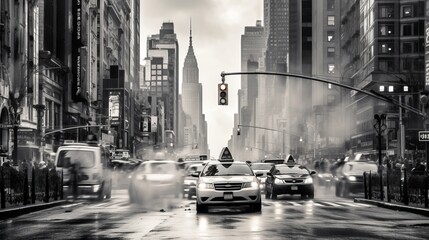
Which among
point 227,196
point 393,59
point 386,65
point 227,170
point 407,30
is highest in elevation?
point 407,30

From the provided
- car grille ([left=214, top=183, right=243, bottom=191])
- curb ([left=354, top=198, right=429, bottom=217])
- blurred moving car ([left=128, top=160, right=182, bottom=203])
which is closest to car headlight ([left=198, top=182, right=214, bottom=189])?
car grille ([left=214, top=183, right=243, bottom=191])

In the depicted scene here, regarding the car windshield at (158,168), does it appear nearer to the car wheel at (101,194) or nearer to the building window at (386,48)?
the car wheel at (101,194)

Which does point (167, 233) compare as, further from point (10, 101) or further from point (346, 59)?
point (346, 59)

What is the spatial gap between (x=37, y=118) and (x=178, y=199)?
51.4 m

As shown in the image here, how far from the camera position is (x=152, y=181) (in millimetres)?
31172

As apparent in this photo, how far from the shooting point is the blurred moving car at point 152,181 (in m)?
31.1

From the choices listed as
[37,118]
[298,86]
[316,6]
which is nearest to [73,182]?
[37,118]

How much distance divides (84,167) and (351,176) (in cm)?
1187

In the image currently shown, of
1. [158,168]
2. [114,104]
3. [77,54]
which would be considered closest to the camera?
[158,168]

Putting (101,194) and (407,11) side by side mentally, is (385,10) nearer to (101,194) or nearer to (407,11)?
(407,11)

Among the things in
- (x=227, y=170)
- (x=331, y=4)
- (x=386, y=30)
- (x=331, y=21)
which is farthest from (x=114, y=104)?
(x=227, y=170)

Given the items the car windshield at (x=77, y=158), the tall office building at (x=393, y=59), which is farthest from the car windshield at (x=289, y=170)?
the tall office building at (x=393, y=59)

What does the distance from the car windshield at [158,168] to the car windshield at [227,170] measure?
7.54m

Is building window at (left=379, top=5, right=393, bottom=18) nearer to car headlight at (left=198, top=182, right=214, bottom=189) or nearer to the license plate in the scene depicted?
car headlight at (left=198, top=182, right=214, bottom=189)
